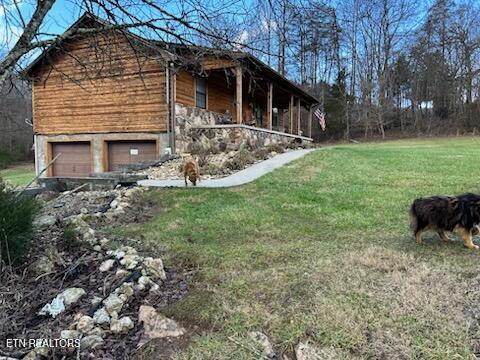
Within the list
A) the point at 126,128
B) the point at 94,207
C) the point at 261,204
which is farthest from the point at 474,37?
the point at 94,207

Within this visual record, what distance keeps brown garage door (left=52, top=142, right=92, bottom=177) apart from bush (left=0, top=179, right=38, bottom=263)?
39.3ft

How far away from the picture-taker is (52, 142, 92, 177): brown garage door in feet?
50.2

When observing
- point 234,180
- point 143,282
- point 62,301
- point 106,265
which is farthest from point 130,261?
point 234,180

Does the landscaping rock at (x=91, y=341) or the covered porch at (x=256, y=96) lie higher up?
the covered porch at (x=256, y=96)

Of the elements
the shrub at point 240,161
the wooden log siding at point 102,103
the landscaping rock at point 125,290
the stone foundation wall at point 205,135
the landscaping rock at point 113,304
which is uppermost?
the wooden log siding at point 102,103

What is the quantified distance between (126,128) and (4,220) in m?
11.0

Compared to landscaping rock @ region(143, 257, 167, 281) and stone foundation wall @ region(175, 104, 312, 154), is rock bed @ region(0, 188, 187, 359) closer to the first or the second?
landscaping rock @ region(143, 257, 167, 281)

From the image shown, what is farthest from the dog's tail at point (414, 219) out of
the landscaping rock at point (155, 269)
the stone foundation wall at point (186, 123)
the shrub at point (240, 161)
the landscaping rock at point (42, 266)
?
the stone foundation wall at point (186, 123)

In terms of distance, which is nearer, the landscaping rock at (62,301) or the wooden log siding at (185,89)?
the landscaping rock at (62,301)

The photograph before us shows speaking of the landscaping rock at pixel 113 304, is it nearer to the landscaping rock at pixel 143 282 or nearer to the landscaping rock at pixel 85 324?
the landscaping rock at pixel 85 324

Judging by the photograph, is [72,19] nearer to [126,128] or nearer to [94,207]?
[94,207]

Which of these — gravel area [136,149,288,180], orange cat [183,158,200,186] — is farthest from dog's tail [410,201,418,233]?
gravel area [136,149,288,180]

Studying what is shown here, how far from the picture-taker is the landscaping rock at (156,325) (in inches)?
107

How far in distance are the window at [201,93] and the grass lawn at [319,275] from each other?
856cm
